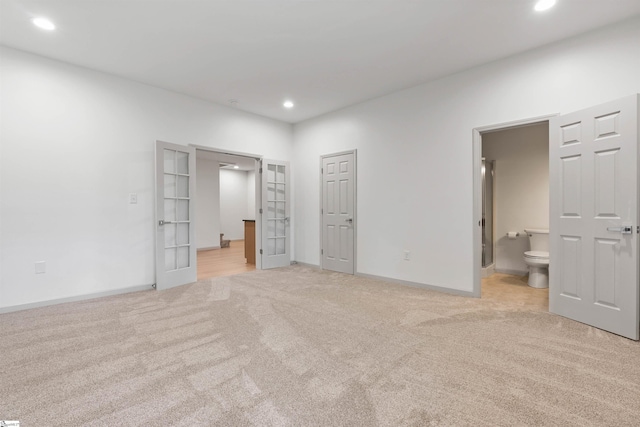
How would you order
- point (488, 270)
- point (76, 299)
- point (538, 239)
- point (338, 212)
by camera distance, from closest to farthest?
point (76, 299), point (538, 239), point (488, 270), point (338, 212)

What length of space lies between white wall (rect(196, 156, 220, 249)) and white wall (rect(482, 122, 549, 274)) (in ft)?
23.2

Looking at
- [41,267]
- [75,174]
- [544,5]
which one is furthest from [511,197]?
[41,267]

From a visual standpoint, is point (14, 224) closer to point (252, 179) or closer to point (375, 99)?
point (375, 99)

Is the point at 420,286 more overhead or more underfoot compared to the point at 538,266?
more underfoot

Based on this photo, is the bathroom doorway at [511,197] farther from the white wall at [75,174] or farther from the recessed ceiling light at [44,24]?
the recessed ceiling light at [44,24]

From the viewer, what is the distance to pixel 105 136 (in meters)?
3.85

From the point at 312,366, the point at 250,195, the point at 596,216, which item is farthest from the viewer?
the point at 250,195

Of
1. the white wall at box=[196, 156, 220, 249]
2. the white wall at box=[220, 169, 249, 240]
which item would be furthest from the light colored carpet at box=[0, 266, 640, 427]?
the white wall at box=[220, 169, 249, 240]

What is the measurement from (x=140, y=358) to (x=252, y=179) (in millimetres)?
9316

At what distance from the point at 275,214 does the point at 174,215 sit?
1896mm

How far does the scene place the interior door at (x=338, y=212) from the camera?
505 centimetres

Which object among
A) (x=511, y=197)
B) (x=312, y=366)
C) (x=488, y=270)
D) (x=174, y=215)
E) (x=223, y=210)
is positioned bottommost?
(x=312, y=366)

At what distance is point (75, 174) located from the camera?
11.9 feet

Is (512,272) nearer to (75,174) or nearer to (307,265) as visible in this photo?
(307,265)
